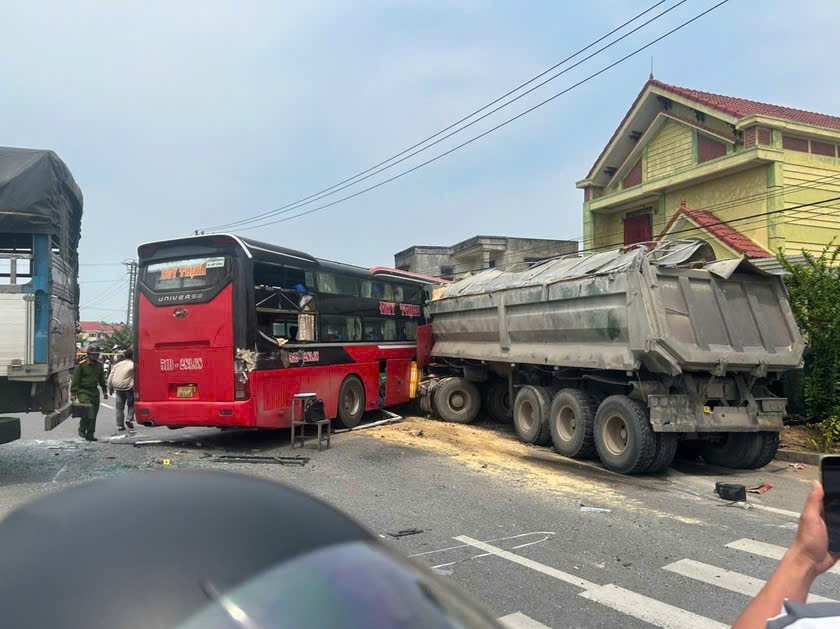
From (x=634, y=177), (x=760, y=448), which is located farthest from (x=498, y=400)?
(x=634, y=177)

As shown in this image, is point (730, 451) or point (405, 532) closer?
point (405, 532)

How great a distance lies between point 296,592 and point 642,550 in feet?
16.0

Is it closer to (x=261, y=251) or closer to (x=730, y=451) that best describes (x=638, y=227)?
(x=730, y=451)

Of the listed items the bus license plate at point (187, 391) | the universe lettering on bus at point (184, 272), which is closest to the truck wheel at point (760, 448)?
the bus license plate at point (187, 391)

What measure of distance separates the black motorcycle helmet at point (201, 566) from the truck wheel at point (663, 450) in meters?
7.68

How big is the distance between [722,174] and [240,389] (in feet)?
50.7

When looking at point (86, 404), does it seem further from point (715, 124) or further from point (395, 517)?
point (715, 124)

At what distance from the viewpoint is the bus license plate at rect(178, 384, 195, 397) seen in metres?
9.92

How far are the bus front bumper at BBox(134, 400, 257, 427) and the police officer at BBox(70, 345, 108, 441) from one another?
1.24 meters

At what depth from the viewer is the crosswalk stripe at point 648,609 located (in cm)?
388

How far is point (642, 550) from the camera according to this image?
530 centimetres

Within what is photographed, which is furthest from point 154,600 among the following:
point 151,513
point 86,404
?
point 86,404

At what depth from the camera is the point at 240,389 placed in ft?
31.6

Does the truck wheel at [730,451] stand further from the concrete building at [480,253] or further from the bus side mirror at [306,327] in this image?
the concrete building at [480,253]
